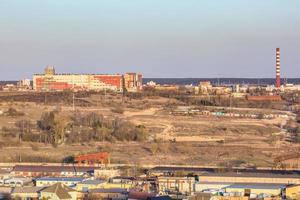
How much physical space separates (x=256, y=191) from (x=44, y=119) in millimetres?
20232

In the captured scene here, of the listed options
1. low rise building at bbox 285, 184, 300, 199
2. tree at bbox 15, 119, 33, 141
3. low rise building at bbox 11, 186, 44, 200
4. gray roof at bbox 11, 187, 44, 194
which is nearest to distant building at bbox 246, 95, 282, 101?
tree at bbox 15, 119, 33, 141

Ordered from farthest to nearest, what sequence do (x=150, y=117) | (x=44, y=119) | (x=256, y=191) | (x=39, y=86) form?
1. (x=39, y=86)
2. (x=150, y=117)
3. (x=44, y=119)
4. (x=256, y=191)

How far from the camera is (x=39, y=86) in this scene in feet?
246

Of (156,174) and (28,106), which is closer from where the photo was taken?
(156,174)

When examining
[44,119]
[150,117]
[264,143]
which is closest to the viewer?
[264,143]

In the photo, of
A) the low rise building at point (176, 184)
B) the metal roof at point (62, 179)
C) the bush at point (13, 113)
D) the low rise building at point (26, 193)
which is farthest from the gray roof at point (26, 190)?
the bush at point (13, 113)

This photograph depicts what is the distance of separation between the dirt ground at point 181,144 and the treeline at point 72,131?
0.84 meters

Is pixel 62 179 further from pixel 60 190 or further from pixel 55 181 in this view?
pixel 60 190

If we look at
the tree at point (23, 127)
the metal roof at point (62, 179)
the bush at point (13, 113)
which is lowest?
the tree at point (23, 127)

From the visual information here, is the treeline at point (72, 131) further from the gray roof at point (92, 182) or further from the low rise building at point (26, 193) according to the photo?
the low rise building at point (26, 193)

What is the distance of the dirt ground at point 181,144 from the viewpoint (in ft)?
89.0

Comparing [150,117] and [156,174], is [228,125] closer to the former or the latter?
[150,117]

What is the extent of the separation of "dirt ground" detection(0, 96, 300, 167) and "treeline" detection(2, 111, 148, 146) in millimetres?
838

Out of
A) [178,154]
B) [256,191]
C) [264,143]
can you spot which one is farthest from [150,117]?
[256,191]
